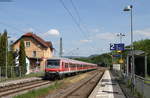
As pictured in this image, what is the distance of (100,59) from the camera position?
168 meters

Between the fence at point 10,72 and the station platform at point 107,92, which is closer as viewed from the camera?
the station platform at point 107,92

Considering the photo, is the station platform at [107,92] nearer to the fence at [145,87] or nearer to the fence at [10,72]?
the fence at [145,87]

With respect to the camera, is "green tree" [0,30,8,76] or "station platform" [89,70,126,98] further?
"green tree" [0,30,8,76]

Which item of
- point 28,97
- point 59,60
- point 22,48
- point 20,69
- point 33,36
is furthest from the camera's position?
point 33,36

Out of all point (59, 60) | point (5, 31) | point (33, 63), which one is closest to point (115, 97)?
point (59, 60)

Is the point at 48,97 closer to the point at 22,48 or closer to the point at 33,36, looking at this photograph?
the point at 22,48

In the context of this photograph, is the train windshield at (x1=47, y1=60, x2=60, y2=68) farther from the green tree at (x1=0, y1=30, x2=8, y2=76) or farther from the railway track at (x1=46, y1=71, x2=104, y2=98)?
the green tree at (x1=0, y1=30, x2=8, y2=76)

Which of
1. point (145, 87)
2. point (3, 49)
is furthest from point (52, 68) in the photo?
point (145, 87)

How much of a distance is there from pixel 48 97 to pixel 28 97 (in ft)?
4.94

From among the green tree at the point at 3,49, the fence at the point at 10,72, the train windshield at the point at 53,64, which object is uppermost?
the green tree at the point at 3,49

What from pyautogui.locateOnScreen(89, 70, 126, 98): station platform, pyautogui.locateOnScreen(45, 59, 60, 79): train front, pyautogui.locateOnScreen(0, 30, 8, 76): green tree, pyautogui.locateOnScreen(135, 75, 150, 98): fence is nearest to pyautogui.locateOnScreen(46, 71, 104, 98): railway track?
pyautogui.locateOnScreen(89, 70, 126, 98): station platform

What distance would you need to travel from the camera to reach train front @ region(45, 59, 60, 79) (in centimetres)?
3644

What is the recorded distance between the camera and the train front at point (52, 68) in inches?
1435

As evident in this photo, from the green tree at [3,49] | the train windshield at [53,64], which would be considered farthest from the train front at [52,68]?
the green tree at [3,49]
